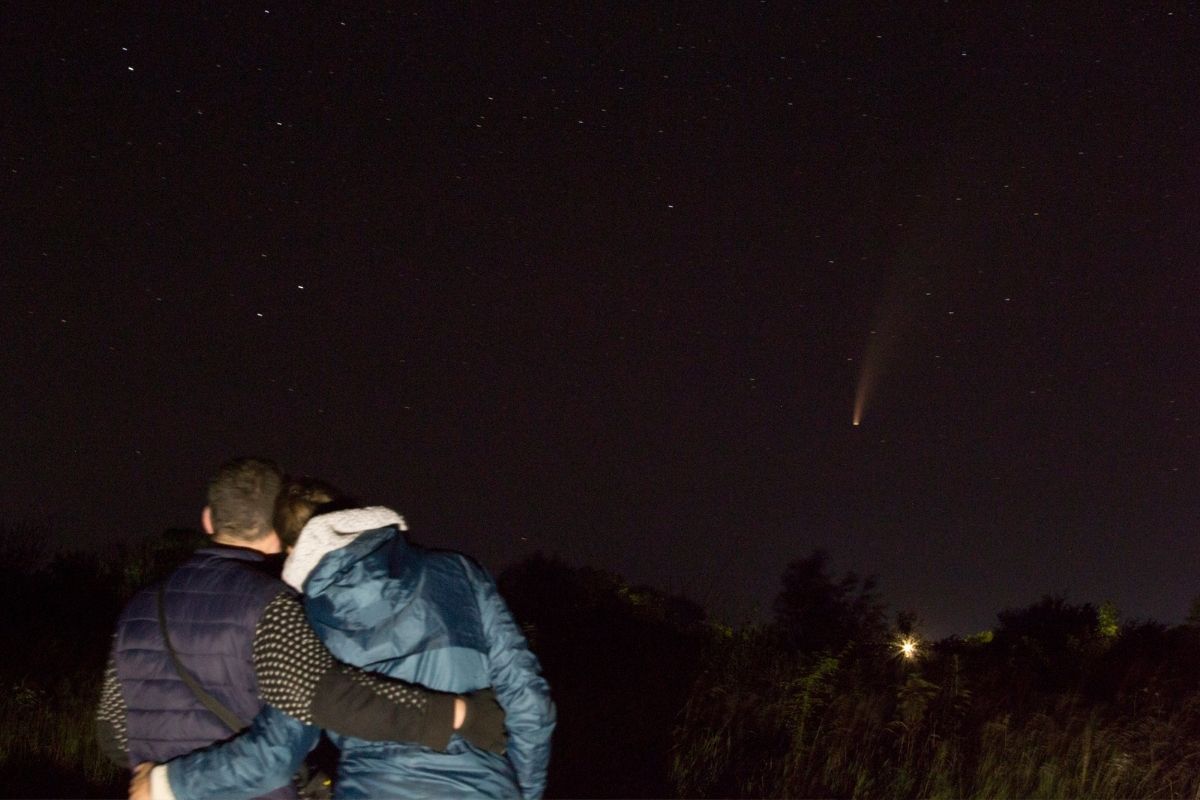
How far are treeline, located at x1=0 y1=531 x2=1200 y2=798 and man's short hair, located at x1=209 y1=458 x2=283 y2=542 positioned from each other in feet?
14.4

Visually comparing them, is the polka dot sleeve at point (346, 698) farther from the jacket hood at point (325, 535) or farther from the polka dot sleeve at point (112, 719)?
the polka dot sleeve at point (112, 719)

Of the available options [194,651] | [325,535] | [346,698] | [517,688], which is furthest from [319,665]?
[517,688]

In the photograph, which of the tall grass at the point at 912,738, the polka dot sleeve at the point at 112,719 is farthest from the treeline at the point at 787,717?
the polka dot sleeve at the point at 112,719

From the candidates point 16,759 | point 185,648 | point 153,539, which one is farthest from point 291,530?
point 153,539

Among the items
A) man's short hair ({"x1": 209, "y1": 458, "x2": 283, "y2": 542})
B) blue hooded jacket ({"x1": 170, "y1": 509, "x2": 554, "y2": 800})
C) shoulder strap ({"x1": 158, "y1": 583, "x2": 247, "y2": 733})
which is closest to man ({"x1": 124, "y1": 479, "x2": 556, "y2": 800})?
blue hooded jacket ({"x1": 170, "y1": 509, "x2": 554, "y2": 800})

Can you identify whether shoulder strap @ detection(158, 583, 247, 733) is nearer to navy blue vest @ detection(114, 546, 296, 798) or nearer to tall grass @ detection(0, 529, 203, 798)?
navy blue vest @ detection(114, 546, 296, 798)

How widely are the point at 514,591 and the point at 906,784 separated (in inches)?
373

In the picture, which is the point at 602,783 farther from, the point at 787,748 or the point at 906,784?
the point at 906,784

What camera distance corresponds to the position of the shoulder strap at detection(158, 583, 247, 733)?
306 centimetres

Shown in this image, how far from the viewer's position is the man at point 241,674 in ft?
9.21

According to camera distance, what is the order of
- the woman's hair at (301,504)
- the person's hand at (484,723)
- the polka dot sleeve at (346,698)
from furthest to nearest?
1. the woman's hair at (301,504)
2. the person's hand at (484,723)
3. the polka dot sleeve at (346,698)

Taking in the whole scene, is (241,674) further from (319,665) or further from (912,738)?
(912,738)

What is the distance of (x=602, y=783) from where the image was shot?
803 cm

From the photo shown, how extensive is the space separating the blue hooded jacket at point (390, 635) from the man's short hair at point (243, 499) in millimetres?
235
